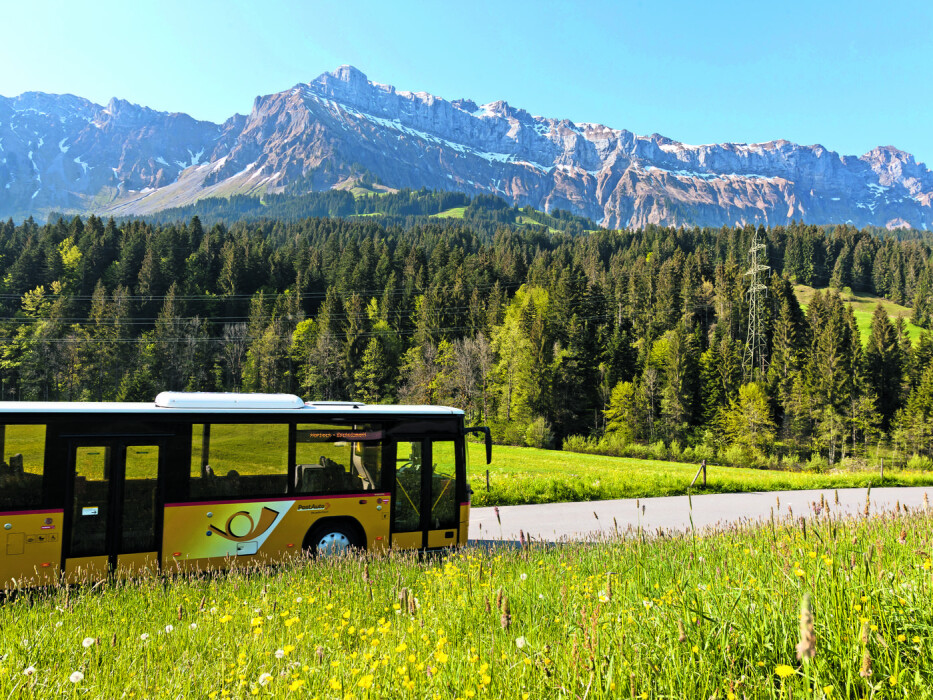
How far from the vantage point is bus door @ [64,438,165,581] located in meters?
8.95

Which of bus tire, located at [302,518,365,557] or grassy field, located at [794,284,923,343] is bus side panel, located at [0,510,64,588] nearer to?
bus tire, located at [302,518,365,557]

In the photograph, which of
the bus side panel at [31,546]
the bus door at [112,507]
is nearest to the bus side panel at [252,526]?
the bus door at [112,507]

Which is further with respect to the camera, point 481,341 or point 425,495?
point 481,341

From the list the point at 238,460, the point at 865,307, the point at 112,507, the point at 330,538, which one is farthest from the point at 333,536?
the point at 865,307

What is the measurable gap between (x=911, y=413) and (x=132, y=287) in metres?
138

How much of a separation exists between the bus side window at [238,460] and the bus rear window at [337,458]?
334 millimetres

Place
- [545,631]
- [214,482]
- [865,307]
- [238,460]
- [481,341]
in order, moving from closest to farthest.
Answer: [545,631]
[214,482]
[238,460]
[481,341]
[865,307]

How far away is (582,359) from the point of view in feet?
284

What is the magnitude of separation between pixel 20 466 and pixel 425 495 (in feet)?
22.5

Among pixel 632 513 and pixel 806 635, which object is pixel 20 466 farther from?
pixel 632 513

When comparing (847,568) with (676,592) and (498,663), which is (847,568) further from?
(498,663)

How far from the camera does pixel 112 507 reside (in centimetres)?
923

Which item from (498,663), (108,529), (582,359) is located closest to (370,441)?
(108,529)

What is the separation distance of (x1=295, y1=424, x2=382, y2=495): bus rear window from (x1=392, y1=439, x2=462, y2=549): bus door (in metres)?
0.52
